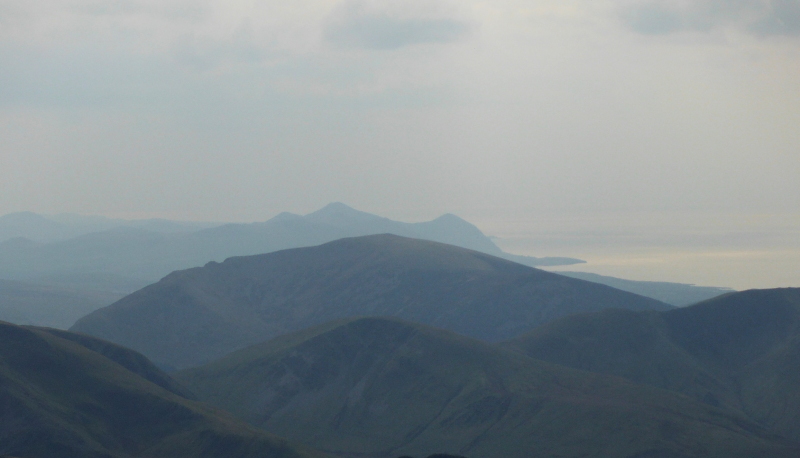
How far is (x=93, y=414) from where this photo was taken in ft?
514

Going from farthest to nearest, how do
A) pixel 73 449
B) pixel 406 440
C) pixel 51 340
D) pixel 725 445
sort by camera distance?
1. pixel 406 440
2. pixel 51 340
3. pixel 725 445
4. pixel 73 449

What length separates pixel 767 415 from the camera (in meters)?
200

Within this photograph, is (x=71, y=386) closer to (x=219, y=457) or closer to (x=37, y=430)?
(x=37, y=430)

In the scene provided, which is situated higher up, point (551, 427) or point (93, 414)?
point (551, 427)

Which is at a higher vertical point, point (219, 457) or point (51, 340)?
point (51, 340)

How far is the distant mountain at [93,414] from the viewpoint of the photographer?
143m

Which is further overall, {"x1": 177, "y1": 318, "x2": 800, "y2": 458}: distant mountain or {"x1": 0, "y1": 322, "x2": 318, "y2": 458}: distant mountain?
{"x1": 177, "y1": 318, "x2": 800, "y2": 458}: distant mountain

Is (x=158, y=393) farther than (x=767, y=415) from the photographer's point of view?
No

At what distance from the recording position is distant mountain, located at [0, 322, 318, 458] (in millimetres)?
143125

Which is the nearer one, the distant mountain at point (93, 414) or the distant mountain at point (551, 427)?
the distant mountain at point (93, 414)

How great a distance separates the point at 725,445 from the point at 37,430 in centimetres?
11701

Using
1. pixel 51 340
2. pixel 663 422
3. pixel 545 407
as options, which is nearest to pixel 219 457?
pixel 51 340

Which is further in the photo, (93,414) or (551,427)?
(551,427)

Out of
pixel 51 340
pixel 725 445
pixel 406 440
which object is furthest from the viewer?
pixel 406 440
